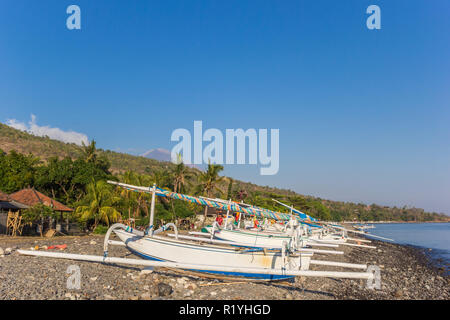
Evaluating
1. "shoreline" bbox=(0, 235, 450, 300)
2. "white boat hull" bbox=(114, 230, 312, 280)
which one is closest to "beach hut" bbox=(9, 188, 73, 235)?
"shoreline" bbox=(0, 235, 450, 300)

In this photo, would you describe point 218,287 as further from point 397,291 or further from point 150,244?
point 397,291

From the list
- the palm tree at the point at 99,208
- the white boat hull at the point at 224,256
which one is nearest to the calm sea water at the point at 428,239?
the white boat hull at the point at 224,256

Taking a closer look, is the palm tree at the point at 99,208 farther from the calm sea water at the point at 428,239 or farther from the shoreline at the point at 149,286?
the calm sea water at the point at 428,239

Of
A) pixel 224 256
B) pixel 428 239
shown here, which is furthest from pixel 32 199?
pixel 428 239

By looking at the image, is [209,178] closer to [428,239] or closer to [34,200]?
[34,200]

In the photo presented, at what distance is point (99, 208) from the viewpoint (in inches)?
851

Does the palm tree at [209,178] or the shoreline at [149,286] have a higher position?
the palm tree at [209,178]

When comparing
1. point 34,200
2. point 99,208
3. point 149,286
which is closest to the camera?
point 149,286

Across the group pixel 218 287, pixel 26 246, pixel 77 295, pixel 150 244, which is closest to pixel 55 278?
pixel 77 295

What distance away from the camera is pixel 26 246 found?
1316cm

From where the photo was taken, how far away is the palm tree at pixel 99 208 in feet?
69.3

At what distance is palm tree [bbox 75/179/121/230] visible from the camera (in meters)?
21.1

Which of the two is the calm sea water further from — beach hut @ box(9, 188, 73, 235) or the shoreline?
beach hut @ box(9, 188, 73, 235)

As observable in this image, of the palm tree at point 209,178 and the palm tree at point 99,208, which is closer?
the palm tree at point 99,208
